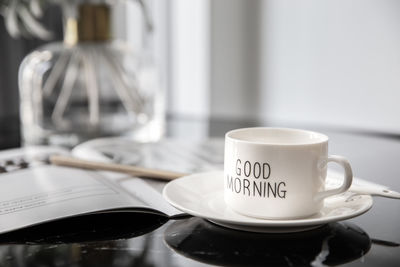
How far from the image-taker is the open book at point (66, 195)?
0.54m

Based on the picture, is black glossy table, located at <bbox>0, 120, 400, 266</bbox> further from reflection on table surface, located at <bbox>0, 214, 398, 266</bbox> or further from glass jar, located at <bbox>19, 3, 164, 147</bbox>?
glass jar, located at <bbox>19, 3, 164, 147</bbox>

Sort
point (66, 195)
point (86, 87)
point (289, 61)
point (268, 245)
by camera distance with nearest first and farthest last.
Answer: point (268, 245), point (66, 195), point (86, 87), point (289, 61)

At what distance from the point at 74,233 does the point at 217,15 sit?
130 cm

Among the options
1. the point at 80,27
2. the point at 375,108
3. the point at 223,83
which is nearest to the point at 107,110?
the point at 80,27

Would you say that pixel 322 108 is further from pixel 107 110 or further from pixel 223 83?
pixel 107 110

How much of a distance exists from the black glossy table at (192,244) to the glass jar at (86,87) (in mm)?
538

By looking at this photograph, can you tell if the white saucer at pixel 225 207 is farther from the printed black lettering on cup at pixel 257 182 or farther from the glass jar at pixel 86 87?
the glass jar at pixel 86 87

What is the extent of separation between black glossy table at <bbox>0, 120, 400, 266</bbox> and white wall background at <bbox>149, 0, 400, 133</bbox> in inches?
34.6

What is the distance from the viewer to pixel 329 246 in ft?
1.58

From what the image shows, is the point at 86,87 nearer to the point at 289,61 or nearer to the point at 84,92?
the point at 84,92

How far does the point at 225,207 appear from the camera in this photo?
563mm

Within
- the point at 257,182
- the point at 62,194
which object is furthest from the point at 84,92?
the point at 257,182

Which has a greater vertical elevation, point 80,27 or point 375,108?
point 80,27

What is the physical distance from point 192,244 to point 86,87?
2.36 ft
